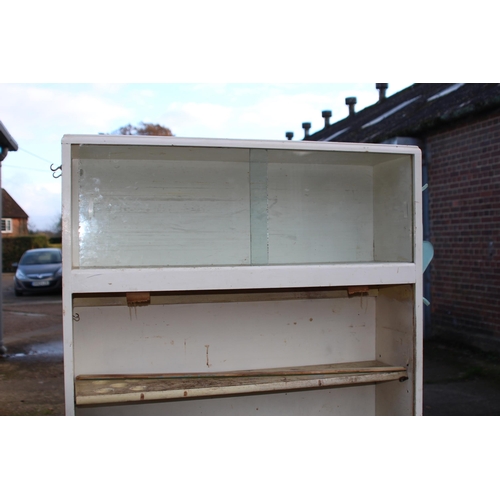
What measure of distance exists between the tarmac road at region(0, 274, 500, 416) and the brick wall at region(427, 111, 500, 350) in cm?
34

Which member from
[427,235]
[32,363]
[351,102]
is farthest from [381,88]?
[32,363]

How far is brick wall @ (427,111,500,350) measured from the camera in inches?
274

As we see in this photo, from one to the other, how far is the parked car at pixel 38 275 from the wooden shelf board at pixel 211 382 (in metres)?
13.0

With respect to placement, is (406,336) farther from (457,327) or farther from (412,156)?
(457,327)

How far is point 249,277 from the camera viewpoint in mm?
3406

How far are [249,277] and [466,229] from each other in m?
4.96

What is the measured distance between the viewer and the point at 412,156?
379 cm

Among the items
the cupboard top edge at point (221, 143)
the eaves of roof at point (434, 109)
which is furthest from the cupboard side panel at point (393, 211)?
the eaves of roof at point (434, 109)

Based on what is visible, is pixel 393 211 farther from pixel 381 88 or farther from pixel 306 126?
pixel 306 126

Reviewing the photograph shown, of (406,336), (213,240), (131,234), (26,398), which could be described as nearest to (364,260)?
(406,336)

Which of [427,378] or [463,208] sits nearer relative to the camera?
[427,378]

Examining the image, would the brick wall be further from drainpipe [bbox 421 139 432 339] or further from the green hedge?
the green hedge

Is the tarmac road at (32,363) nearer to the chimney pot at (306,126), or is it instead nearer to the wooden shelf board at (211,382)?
the wooden shelf board at (211,382)

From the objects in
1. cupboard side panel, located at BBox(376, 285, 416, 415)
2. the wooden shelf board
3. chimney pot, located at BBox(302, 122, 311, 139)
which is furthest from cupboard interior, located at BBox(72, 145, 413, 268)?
chimney pot, located at BBox(302, 122, 311, 139)
